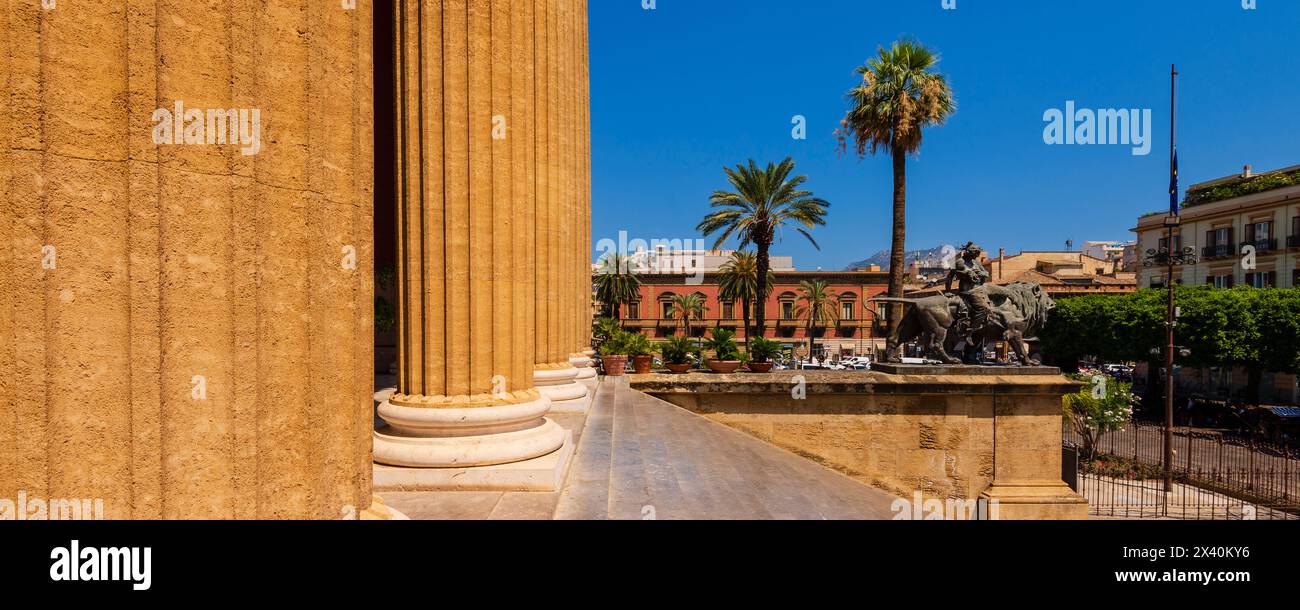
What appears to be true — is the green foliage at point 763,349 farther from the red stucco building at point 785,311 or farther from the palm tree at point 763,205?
the red stucco building at point 785,311

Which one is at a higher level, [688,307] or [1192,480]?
[688,307]

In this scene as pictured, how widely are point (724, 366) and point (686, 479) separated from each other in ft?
18.8

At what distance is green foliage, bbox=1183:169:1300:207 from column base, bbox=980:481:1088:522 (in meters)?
34.9

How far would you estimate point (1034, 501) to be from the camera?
9.45 m

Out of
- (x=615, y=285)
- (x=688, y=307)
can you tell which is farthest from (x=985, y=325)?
(x=688, y=307)

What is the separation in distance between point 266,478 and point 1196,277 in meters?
49.3

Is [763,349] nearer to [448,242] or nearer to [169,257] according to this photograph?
[448,242]

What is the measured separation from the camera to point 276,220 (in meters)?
2.43

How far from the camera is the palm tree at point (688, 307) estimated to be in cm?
4894

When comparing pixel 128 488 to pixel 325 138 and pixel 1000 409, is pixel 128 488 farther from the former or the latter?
pixel 1000 409

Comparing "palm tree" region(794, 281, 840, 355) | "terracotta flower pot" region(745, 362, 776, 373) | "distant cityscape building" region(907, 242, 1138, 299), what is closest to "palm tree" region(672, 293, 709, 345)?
"palm tree" region(794, 281, 840, 355)

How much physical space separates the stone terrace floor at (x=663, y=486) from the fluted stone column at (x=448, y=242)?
20.4 inches

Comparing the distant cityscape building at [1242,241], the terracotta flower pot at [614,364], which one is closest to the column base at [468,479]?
the terracotta flower pot at [614,364]
